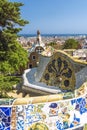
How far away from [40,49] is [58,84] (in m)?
16.9

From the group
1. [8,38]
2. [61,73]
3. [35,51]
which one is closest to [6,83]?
[8,38]

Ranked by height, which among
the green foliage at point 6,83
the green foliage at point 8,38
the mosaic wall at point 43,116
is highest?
the green foliage at point 8,38

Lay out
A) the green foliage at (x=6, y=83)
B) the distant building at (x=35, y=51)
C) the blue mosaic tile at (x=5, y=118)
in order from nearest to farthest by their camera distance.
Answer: the blue mosaic tile at (x=5, y=118) → the green foliage at (x=6, y=83) → the distant building at (x=35, y=51)

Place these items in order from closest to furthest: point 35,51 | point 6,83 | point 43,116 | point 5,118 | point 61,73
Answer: point 5,118, point 43,116, point 6,83, point 61,73, point 35,51

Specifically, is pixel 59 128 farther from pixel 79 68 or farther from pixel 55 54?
pixel 55 54

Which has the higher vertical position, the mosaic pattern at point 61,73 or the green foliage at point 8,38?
the green foliage at point 8,38

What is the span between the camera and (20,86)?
2308 centimetres

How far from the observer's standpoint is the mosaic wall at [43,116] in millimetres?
11945

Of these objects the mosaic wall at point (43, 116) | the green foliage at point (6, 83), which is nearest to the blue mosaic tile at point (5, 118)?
the mosaic wall at point (43, 116)

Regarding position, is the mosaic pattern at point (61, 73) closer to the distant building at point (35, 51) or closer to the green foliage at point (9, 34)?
the green foliage at point (9, 34)

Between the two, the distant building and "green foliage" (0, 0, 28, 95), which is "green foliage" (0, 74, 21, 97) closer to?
"green foliage" (0, 0, 28, 95)

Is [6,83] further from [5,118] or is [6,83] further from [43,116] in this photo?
[43,116]

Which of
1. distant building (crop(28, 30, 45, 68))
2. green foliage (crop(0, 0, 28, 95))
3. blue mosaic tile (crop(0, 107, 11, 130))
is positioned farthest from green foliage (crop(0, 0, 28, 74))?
distant building (crop(28, 30, 45, 68))

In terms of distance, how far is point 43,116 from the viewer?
1223 cm
